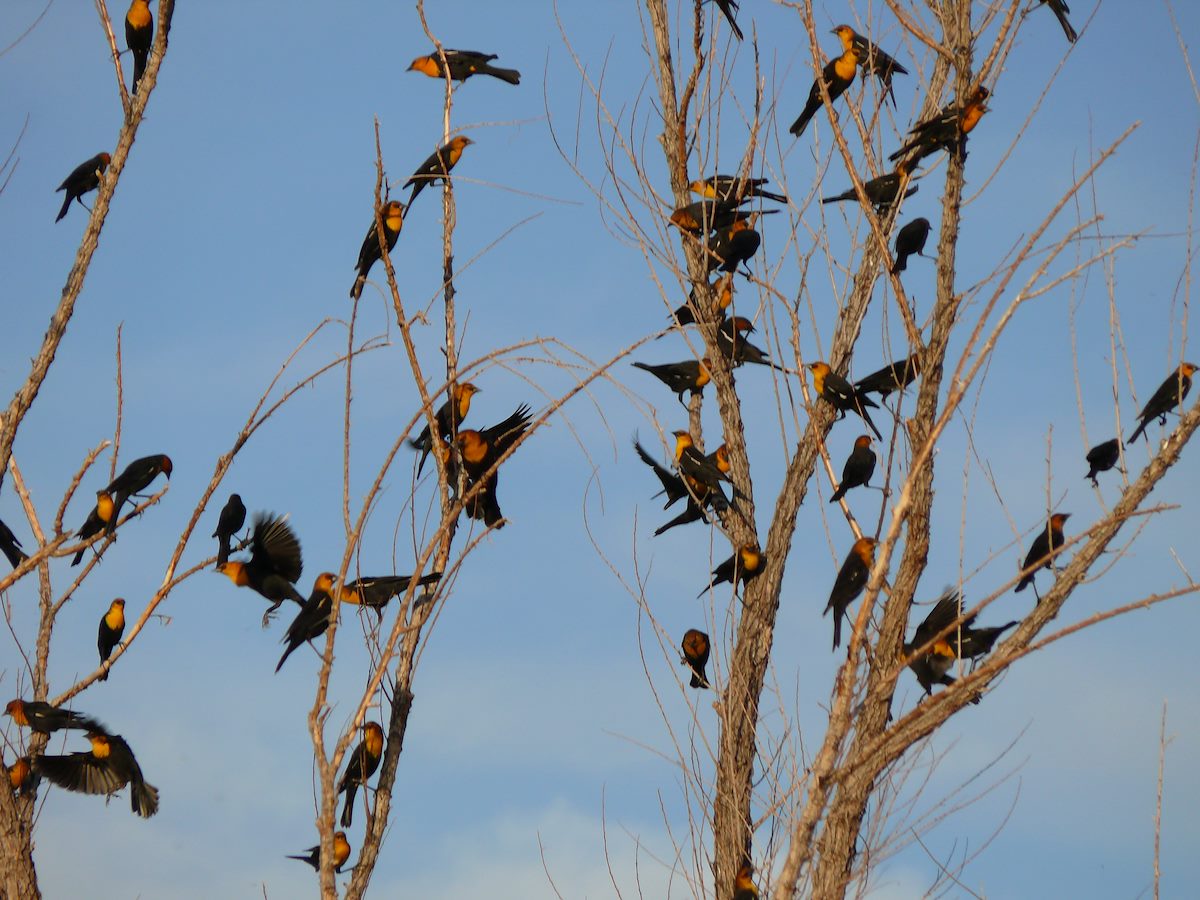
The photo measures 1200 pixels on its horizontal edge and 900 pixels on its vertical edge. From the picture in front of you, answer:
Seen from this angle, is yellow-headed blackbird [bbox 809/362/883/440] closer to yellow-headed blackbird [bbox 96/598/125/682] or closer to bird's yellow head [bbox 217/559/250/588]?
bird's yellow head [bbox 217/559/250/588]

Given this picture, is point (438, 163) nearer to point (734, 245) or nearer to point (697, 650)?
point (734, 245)

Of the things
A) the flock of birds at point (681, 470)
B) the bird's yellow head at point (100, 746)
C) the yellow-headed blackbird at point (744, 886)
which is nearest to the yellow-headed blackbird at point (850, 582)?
the flock of birds at point (681, 470)

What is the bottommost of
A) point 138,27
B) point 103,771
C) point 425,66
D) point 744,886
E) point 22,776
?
point 744,886

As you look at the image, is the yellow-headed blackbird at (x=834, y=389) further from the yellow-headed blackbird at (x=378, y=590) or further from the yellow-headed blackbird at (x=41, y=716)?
the yellow-headed blackbird at (x=41, y=716)

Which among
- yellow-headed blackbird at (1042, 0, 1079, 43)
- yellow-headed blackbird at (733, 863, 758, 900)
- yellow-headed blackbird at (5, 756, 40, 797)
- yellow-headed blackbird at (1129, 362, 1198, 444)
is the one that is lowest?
yellow-headed blackbird at (733, 863, 758, 900)

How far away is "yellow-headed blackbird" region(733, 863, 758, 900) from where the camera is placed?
213 inches

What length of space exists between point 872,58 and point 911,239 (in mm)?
3310

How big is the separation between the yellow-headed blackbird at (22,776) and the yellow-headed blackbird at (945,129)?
176 inches

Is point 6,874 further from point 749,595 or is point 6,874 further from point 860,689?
point 860,689

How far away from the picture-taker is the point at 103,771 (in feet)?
23.6

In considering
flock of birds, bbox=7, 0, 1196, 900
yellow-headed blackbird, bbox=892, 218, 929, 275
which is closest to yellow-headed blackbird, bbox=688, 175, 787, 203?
flock of birds, bbox=7, 0, 1196, 900

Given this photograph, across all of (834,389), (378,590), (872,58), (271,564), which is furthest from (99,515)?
(872,58)

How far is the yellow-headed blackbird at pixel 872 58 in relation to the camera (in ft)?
16.7

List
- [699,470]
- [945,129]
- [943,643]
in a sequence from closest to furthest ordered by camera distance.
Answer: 1. [945,129]
2. [699,470]
3. [943,643]
